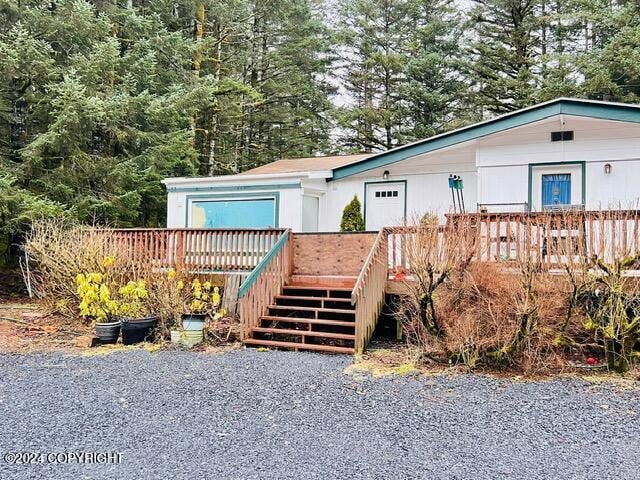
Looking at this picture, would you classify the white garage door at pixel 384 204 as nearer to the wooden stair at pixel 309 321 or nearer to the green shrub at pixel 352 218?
the green shrub at pixel 352 218

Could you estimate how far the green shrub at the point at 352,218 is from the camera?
1170cm

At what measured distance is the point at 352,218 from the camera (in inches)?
463

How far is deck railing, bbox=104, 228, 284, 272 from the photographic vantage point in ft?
30.8

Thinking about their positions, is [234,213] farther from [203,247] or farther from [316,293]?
[316,293]

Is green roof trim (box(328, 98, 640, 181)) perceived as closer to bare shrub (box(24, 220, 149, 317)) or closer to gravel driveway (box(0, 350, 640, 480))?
gravel driveway (box(0, 350, 640, 480))

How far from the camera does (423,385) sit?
5410 millimetres

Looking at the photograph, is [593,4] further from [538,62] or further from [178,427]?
[178,427]

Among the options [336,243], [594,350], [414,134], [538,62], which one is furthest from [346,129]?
[594,350]

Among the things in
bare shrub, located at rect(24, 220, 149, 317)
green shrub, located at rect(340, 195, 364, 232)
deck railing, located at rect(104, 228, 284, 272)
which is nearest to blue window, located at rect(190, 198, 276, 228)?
green shrub, located at rect(340, 195, 364, 232)

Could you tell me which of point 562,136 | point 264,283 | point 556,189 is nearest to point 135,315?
point 264,283

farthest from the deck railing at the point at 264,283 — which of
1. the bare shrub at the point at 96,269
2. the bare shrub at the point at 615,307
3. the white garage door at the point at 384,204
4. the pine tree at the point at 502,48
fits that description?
the pine tree at the point at 502,48

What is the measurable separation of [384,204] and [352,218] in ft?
2.75

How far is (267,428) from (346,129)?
2030cm

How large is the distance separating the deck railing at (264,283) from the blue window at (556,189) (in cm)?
506
